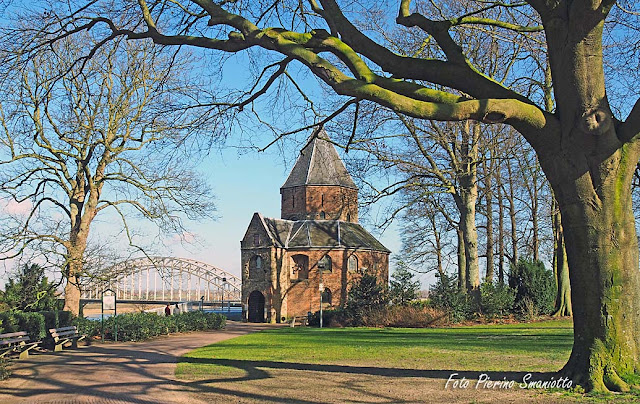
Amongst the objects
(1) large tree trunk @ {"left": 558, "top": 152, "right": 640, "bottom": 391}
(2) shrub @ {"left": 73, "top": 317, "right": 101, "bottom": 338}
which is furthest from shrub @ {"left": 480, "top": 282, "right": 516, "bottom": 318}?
(1) large tree trunk @ {"left": 558, "top": 152, "right": 640, "bottom": 391}

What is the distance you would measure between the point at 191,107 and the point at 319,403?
625 cm

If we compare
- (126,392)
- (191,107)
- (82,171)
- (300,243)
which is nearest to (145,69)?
(82,171)

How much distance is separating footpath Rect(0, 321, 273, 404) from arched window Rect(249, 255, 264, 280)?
2856cm

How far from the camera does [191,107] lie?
1173cm

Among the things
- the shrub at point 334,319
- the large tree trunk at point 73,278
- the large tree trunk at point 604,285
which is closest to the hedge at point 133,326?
the large tree trunk at point 73,278

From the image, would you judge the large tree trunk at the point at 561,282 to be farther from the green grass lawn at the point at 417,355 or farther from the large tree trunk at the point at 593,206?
the large tree trunk at the point at 593,206

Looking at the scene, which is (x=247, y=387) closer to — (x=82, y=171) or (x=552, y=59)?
(x=552, y=59)

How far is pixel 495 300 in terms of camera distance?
27.9 meters

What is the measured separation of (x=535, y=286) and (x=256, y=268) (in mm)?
24171

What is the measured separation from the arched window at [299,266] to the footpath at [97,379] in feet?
96.3

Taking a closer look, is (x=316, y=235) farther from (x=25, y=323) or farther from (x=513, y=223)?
(x=25, y=323)

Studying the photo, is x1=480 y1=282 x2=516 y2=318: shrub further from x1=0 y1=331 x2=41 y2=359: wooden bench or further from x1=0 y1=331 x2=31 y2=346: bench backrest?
x1=0 y1=331 x2=31 y2=346: bench backrest

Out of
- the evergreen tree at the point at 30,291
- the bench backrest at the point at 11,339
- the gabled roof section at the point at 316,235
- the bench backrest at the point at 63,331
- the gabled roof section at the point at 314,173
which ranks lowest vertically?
the bench backrest at the point at 63,331

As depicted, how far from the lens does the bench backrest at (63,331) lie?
1897 centimetres
